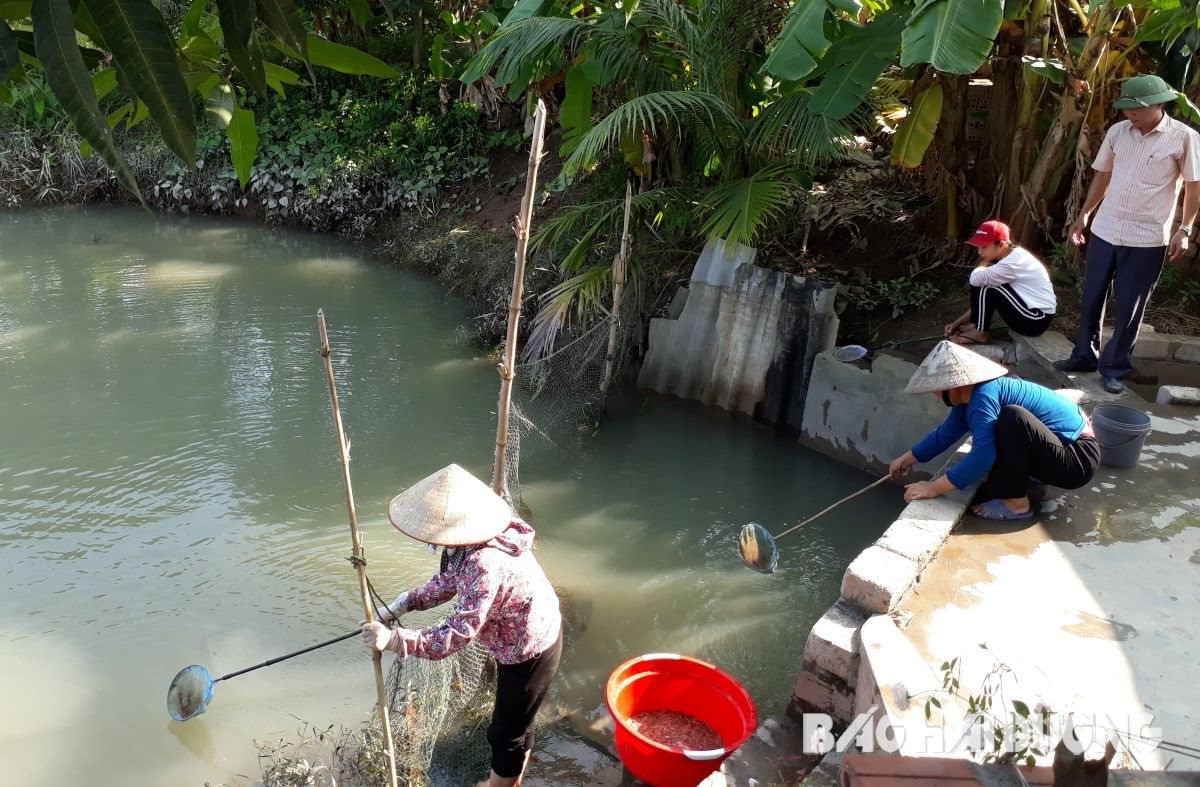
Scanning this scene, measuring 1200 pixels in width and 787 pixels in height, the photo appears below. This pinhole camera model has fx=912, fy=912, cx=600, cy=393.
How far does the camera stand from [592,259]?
7031 mm

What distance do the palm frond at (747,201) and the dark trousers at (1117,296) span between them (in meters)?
1.86

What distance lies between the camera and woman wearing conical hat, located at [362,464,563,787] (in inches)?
103

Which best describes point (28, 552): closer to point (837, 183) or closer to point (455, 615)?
point (455, 615)

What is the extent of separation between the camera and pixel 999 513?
3887 millimetres

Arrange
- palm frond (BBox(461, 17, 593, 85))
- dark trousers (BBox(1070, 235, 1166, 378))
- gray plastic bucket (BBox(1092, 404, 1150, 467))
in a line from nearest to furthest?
gray plastic bucket (BBox(1092, 404, 1150, 467)) < dark trousers (BBox(1070, 235, 1166, 378)) < palm frond (BBox(461, 17, 593, 85))

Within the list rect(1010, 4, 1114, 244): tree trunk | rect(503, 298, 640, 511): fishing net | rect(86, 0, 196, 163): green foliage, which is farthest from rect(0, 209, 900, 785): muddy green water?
rect(86, 0, 196, 163): green foliage

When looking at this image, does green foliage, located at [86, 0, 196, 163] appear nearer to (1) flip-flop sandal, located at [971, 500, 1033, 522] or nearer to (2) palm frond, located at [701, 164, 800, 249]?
(1) flip-flop sandal, located at [971, 500, 1033, 522]

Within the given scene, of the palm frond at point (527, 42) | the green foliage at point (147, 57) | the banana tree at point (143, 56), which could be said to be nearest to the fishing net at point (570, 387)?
the palm frond at point (527, 42)

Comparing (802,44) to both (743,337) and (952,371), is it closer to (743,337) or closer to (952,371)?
(952,371)

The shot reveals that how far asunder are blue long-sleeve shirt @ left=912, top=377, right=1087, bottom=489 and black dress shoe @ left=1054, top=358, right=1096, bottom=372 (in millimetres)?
1322

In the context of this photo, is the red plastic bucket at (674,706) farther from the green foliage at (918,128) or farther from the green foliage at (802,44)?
the green foliage at (918,128)

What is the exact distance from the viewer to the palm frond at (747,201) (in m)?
5.68

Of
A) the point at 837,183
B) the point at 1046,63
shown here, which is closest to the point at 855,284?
the point at 837,183

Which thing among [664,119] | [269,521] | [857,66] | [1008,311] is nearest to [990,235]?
[1008,311]
